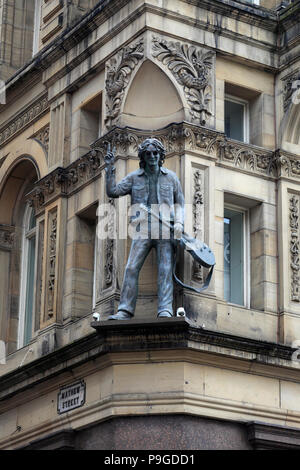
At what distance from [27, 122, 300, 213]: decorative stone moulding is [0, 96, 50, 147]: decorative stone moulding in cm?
238

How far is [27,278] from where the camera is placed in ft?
95.7

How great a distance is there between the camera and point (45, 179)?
26641mm

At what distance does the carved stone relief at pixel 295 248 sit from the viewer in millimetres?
24525

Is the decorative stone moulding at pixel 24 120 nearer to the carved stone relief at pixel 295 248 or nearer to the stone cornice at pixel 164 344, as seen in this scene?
the carved stone relief at pixel 295 248

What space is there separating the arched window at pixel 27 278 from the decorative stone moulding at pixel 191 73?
6242 millimetres

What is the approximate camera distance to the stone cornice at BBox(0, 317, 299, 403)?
2223 cm

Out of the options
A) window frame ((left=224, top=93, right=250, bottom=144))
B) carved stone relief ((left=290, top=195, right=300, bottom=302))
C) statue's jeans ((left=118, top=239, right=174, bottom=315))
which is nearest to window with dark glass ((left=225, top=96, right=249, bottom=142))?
window frame ((left=224, top=93, right=250, bottom=144))

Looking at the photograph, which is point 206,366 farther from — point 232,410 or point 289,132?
point 289,132

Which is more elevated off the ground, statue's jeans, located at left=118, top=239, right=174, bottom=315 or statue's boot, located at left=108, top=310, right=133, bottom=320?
statue's jeans, located at left=118, top=239, right=174, bottom=315

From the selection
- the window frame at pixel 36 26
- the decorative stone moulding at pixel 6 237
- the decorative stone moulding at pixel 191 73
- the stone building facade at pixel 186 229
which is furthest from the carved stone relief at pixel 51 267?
the window frame at pixel 36 26

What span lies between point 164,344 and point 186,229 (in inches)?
94.6

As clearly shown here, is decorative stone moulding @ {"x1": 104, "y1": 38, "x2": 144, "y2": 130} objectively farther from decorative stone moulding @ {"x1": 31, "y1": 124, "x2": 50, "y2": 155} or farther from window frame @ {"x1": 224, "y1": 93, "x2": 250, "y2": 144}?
decorative stone moulding @ {"x1": 31, "y1": 124, "x2": 50, "y2": 155}

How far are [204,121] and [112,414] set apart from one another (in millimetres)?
5968
